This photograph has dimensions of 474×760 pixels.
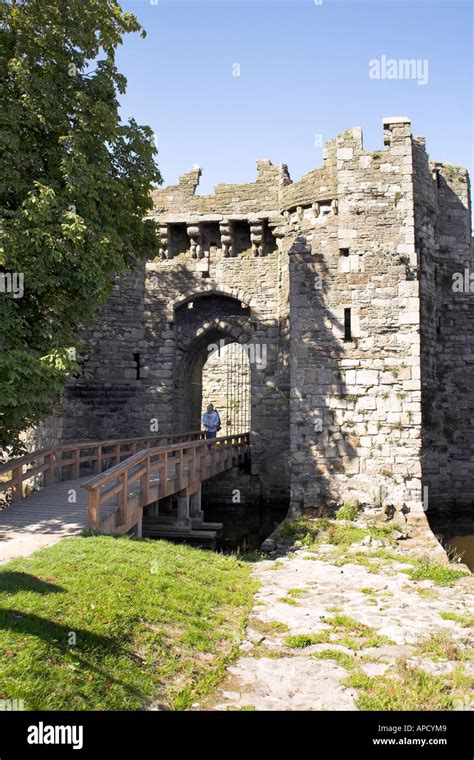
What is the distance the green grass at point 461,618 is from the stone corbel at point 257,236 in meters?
12.3

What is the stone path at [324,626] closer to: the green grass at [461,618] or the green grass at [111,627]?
the green grass at [461,618]

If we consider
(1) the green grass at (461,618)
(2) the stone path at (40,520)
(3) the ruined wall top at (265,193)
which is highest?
(3) the ruined wall top at (265,193)

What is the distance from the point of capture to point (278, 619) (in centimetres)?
699

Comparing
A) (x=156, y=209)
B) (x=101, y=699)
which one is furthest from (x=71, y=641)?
(x=156, y=209)

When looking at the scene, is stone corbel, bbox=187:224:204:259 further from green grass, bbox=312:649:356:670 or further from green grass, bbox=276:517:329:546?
green grass, bbox=312:649:356:670

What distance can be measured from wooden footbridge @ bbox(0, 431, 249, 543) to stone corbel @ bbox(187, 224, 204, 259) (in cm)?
583

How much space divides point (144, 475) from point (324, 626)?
177 inches

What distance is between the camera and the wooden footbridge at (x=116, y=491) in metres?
8.58

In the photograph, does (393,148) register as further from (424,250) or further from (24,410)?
(24,410)

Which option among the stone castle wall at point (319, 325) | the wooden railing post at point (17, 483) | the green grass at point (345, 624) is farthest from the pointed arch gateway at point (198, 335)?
the green grass at point (345, 624)

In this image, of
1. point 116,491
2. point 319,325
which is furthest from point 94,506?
point 319,325

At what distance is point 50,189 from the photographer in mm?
8641

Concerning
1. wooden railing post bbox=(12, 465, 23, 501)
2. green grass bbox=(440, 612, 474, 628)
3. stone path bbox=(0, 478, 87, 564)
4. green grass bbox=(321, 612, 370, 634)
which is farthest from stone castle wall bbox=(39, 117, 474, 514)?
green grass bbox=(321, 612, 370, 634)
